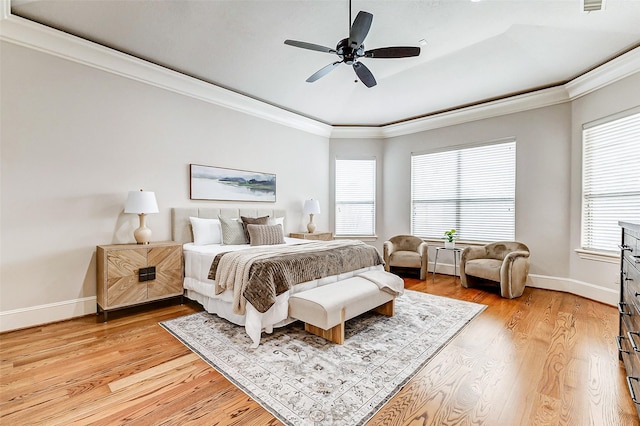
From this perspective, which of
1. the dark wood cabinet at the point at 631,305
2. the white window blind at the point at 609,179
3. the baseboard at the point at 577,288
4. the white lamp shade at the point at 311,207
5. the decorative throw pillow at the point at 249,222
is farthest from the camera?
the white lamp shade at the point at 311,207

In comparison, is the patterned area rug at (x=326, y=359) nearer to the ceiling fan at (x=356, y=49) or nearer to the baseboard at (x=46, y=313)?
the baseboard at (x=46, y=313)

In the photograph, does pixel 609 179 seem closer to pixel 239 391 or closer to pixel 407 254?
pixel 407 254

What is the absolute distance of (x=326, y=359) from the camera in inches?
93.3

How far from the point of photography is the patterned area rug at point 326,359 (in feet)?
5.98

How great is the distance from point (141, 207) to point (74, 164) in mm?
831

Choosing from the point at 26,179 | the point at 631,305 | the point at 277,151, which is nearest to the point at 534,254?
the point at 631,305

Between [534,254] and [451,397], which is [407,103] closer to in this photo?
[534,254]

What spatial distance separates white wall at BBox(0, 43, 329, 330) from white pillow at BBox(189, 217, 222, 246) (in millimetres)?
354

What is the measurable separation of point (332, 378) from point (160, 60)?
162 inches

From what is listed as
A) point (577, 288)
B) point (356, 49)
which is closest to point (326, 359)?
point (356, 49)

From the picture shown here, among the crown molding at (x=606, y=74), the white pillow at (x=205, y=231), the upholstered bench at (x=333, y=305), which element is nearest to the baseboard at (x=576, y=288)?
the crown molding at (x=606, y=74)

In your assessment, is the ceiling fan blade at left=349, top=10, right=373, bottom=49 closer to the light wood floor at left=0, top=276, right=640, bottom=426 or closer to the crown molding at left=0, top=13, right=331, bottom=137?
the crown molding at left=0, top=13, right=331, bottom=137

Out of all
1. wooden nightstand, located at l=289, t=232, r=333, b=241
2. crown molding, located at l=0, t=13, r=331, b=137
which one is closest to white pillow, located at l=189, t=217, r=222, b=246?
wooden nightstand, located at l=289, t=232, r=333, b=241

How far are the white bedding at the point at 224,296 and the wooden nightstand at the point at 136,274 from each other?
169 millimetres
